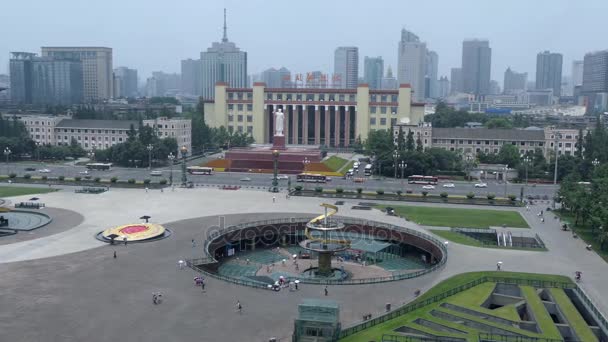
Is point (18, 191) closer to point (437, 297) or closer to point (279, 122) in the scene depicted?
point (279, 122)

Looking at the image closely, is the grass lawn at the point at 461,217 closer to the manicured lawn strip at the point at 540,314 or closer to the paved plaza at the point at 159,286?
the paved plaza at the point at 159,286

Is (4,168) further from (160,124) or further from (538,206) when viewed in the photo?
(538,206)

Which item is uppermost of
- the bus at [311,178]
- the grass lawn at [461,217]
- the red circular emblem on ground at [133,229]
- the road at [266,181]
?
the bus at [311,178]

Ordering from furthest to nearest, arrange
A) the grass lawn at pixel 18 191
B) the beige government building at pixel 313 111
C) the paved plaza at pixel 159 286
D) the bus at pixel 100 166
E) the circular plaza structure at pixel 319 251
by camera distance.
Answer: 1. the beige government building at pixel 313 111
2. the bus at pixel 100 166
3. the grass lawn at pixel 18 191
4. the circular plaza structure at pixel 319 251
5. the paved plaza at pixel 159 286

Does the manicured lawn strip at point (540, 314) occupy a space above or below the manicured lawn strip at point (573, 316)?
above

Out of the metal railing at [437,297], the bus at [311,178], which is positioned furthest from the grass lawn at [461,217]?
the bus at [311,178]

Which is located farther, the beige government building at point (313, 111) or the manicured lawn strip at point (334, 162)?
the beige government building at point (313, 111)

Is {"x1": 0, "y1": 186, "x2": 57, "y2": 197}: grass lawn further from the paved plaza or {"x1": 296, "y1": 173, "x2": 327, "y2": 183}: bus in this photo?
{"x1": 296, "y1": 173, "x2": 327, "y2": 183}: bus

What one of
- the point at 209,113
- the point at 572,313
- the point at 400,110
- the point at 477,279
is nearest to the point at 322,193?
the point at 477,279
